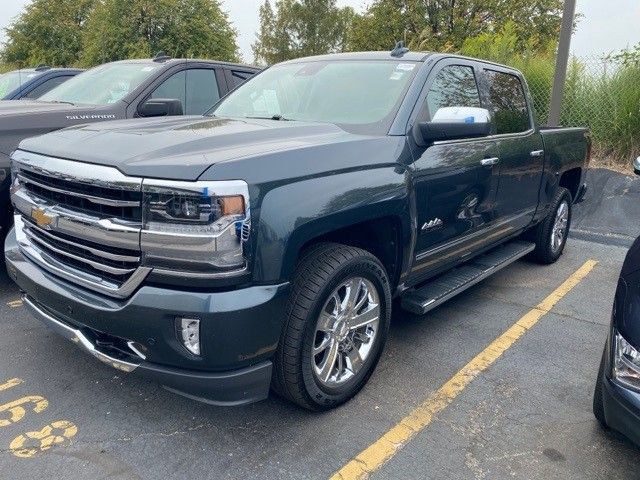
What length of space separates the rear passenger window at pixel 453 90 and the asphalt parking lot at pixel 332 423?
62.0 inches

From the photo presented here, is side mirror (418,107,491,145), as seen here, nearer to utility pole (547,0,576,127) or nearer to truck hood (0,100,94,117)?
truck hood (0,100,94,117)

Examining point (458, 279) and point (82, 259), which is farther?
point (458, 279)

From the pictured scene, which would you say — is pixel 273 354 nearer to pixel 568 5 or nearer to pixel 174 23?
pixel 568 5

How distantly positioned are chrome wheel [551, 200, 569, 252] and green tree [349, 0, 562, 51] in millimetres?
21498

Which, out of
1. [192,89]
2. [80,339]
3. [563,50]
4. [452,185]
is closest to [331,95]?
[452,185]

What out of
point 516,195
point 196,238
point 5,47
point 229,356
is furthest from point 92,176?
point 5,47

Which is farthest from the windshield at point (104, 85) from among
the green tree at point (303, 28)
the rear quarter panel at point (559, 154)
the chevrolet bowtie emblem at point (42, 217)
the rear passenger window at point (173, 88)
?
the green tree at point (303, 28)

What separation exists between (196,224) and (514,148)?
293 centimetres

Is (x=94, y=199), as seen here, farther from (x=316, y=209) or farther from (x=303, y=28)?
(x=303, y=28)

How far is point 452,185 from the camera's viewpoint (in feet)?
11.5

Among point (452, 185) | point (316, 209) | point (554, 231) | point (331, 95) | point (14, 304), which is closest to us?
point (316, 209)

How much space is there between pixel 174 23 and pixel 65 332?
14.8m

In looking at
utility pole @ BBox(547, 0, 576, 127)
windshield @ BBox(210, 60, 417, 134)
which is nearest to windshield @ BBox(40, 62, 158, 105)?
windshield @ BBox(210, 60, 417, 134)

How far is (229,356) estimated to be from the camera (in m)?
2.32
